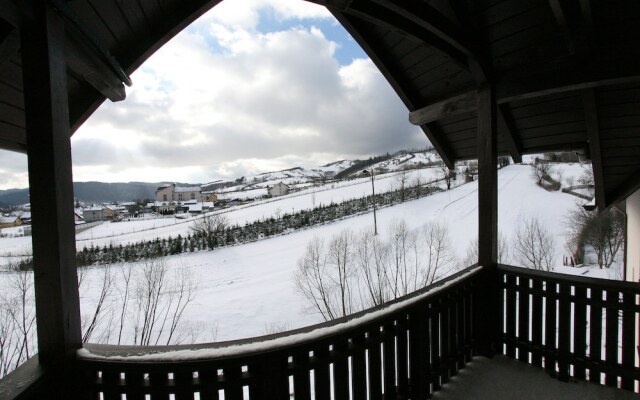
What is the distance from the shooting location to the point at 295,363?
4.73ft

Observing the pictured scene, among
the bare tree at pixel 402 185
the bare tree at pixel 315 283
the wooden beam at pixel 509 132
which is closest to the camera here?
the wooden beam at pixel 509 132

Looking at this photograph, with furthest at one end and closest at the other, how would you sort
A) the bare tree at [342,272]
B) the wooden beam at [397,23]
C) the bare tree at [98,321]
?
1. the bare tree at [342,272]
2. the bare tree at [98,321]
3. the wooden beam at [397,23]

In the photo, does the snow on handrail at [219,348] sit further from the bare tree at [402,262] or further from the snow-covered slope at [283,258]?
the bare tree at [402,262]

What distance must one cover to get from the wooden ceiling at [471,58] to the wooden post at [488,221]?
0.48 ft

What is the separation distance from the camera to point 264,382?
1.37 m

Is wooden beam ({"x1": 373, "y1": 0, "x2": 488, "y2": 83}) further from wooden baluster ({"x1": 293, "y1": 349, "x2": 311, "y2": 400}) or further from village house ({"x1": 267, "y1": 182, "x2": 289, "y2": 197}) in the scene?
village house ({"x1": 267, "y1": 182, "x2": 289, "y2": 197})

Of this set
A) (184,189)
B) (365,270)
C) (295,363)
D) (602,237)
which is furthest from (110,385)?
(184,189)

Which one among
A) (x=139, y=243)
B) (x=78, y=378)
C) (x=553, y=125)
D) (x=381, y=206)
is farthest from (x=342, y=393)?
(x=381, y=206)

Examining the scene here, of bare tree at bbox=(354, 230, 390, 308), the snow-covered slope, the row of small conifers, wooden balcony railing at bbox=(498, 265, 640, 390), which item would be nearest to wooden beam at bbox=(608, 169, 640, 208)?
wooden balcony railing at bbox=(498, 265, 640, 390)

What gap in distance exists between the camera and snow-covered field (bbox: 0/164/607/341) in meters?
13.6

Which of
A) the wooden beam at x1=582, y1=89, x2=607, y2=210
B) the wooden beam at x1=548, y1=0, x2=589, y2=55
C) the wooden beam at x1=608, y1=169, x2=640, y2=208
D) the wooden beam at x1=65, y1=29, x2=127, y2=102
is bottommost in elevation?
the wooden beam at x1=608, y1=169, x2=640, y2=208

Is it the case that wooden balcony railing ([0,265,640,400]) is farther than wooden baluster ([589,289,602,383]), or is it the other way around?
wooden baluster ([589,289,602,383])

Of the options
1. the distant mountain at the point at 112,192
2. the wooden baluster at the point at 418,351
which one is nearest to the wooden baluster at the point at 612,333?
the wooden baluster at the point at 418,351

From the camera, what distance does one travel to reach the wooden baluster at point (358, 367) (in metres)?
1.64
